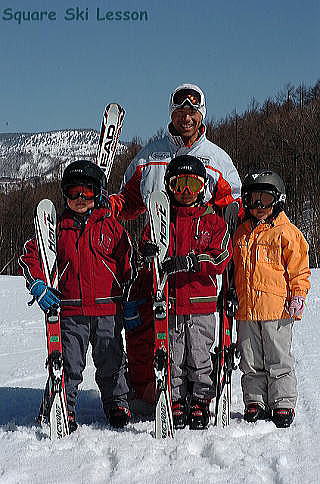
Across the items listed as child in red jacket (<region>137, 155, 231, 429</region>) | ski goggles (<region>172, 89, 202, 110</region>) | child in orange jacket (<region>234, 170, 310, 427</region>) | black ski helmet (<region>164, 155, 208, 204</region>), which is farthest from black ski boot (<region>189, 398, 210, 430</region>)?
ski goggles (<region>172, 89, 202, 110</region>)

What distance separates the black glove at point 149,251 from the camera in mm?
3258

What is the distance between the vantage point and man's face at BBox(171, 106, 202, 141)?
380cm

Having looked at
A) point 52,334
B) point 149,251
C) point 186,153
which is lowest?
point 52,334

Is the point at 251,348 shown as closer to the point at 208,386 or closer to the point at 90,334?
the point at 208,386

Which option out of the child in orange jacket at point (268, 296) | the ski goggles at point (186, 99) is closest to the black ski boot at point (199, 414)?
the child in orange jacket at point (268, 296)

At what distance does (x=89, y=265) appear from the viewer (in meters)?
3.38

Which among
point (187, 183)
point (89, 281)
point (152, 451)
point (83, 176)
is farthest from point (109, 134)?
point (152, 451)

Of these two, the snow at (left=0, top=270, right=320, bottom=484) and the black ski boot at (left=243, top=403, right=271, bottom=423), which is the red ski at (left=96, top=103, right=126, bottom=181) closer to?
the snow at (left=0, top=270, right=320, bottom=484)

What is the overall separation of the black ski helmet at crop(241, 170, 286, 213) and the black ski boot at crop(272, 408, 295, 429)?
4.17ft

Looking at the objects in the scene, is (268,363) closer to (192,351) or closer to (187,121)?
(192,351)

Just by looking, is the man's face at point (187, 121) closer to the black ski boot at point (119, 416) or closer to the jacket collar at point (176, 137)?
the jacket collar at point (176, 137)

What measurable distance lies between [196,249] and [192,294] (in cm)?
28

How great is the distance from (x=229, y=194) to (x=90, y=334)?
4.44 ft

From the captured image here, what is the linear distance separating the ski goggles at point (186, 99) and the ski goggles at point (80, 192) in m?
0.86
